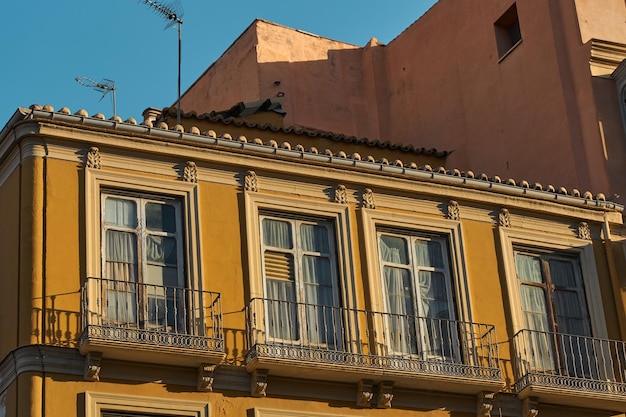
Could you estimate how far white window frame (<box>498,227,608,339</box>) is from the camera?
23.9 meters

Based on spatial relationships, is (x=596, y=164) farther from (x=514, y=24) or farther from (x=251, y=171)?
(x=251, y=171)

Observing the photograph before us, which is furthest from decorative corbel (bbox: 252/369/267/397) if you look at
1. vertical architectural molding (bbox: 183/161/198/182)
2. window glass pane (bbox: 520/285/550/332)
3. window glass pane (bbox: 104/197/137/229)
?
window glass pane (bbox: 520/285/550/332)

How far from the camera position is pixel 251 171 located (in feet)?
74.7

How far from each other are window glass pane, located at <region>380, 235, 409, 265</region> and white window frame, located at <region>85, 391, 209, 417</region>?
13.1 feet

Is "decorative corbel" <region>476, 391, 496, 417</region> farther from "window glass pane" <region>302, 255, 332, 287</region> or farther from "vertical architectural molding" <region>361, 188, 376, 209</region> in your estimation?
"vertical architectural molding" <region>361, 188, 376, 209</region>

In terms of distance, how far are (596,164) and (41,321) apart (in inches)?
422

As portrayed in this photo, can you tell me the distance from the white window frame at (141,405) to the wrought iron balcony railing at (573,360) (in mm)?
4966

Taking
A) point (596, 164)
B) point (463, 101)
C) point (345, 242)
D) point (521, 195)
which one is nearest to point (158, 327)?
point (345, 242)

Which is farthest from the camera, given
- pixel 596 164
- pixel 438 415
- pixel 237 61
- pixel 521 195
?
pixel 237 61

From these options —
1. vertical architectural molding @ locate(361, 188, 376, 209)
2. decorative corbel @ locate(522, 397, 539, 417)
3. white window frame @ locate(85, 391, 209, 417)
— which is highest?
vertical architectural molding @ locate(361, 188, 376, 209)

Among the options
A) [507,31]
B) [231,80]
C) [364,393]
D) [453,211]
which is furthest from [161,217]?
[231,80]

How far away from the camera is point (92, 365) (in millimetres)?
20078

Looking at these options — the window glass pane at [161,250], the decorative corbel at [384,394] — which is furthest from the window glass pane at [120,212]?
the decorative corbel at [384,394]

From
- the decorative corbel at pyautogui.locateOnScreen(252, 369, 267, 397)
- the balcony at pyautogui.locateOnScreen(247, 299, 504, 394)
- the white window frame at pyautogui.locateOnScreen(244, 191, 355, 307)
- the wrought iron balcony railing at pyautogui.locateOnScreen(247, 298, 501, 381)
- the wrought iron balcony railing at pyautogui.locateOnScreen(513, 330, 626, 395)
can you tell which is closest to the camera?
the decorative corbel at pyautogui.locateOnScreen(252, 369, 267, 397)
